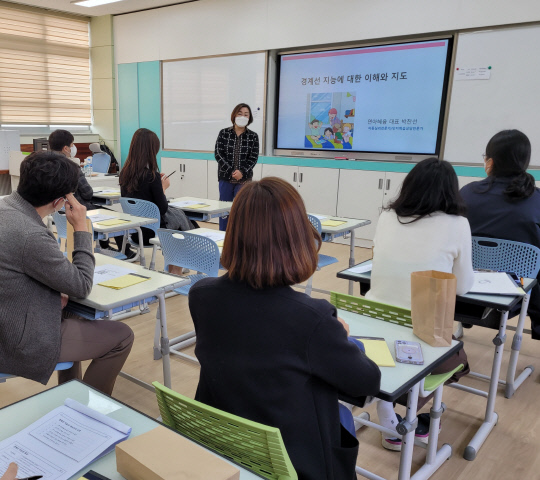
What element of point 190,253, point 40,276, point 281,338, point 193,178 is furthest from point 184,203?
point 193,178

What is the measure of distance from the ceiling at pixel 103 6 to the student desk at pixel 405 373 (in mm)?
6560

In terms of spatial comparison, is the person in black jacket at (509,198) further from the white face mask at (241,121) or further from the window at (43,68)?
the window at (43,68)

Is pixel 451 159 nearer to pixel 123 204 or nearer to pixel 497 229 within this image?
pixel 497 229

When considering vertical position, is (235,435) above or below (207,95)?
below

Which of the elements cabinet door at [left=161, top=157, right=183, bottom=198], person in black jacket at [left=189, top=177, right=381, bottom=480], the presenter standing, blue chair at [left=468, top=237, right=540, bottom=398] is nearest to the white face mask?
the presenter standing

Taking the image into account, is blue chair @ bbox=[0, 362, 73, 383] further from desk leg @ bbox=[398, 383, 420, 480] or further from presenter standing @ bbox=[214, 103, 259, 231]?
presenter standing @ bbox=[214, 103, 259, 231]

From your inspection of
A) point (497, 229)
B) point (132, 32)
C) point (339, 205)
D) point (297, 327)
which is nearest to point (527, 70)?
point (339, 205)

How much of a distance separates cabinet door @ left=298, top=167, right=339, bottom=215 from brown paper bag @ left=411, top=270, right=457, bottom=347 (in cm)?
442

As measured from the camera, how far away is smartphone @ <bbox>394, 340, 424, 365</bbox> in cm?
136

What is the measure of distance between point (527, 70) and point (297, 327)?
14.8 ft

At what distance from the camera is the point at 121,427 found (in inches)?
40.1

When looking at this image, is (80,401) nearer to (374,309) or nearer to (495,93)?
(374,309)

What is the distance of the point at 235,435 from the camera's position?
998mm

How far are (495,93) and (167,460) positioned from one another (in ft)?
15.9
